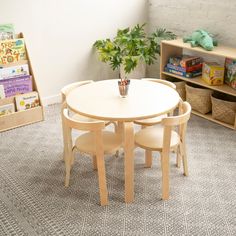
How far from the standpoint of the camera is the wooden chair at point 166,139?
196 centimetres

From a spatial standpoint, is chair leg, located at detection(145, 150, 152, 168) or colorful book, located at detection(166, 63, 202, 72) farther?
colorful book, located at detection(166, 63, 202, 72)

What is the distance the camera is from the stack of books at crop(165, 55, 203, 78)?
3.49 m

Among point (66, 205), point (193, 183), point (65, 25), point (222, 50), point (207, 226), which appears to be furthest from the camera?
point (65, 25)

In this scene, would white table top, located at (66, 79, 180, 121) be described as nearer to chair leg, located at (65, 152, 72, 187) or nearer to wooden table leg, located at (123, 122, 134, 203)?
wooden table leg, located at (123, 122, 134, 203)

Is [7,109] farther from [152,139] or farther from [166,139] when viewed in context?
[166,139]

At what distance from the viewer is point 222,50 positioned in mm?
3152

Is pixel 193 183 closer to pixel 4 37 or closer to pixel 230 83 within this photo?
pixel 230 83

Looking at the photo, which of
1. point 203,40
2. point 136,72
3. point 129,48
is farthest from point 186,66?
point 136,72

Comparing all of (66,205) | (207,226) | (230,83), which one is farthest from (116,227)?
(230,83)

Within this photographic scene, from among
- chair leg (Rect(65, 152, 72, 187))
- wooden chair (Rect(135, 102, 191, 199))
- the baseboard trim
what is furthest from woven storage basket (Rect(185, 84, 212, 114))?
chair leg (Rect(65, 152, 72, 187))

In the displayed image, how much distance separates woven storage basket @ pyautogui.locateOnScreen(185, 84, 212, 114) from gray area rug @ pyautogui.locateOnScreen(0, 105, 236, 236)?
1.61ft

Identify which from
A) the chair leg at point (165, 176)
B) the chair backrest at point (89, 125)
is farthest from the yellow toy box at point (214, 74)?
the chair backrest at point (89, 125)

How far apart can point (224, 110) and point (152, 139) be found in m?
1.26

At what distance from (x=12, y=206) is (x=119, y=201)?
0.73 metres
